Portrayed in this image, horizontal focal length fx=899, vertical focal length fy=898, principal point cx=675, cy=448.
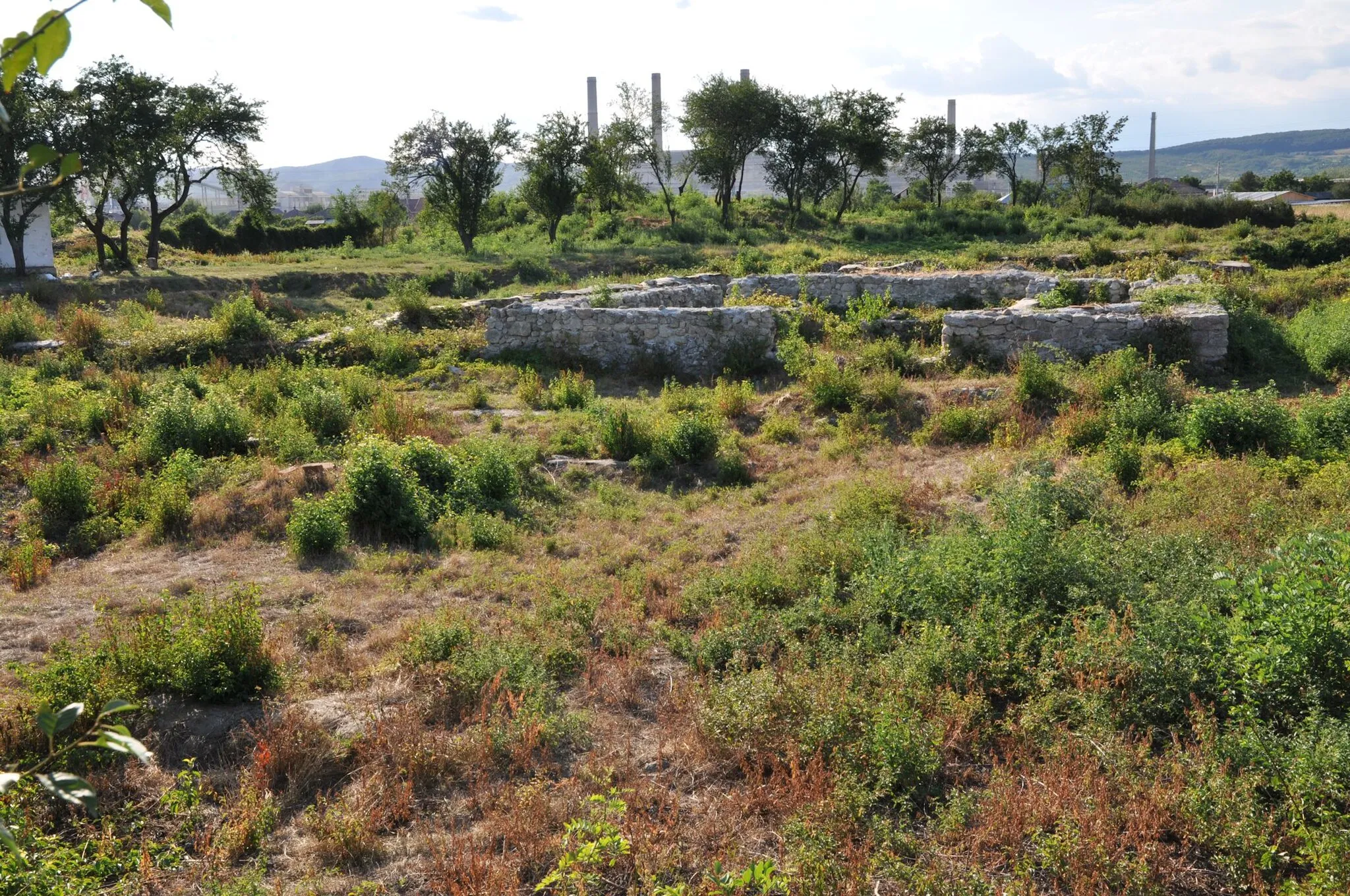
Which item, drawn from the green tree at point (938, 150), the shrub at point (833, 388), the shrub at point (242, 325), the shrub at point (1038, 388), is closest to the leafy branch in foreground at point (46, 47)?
the shrub at point (833, 388)

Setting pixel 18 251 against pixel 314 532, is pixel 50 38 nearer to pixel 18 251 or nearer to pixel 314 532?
pixel 314 532

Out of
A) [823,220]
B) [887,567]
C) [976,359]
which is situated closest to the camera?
Result: [887,567]

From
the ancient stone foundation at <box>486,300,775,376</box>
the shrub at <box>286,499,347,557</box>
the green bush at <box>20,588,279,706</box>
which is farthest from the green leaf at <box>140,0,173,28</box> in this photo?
the ancient stone foundation at <box>486,300,775,376</box>

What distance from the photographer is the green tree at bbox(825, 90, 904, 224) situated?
38938 millimetres

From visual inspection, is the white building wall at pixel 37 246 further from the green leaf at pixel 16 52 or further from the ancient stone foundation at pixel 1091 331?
the green leaf at pixel 16 52

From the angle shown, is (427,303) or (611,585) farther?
(427,303)

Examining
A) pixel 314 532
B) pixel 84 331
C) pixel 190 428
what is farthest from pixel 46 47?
pixel 84 331

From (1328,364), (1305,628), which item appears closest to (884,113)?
(1328,364)

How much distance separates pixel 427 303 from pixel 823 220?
24333 millimetres

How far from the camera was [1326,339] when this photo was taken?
445 inches

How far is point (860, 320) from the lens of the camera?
14.0 meters

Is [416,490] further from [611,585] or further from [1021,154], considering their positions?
[1021,154]

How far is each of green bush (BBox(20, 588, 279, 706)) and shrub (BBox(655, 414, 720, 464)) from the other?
5.03m

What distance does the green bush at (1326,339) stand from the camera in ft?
→ 36.1
